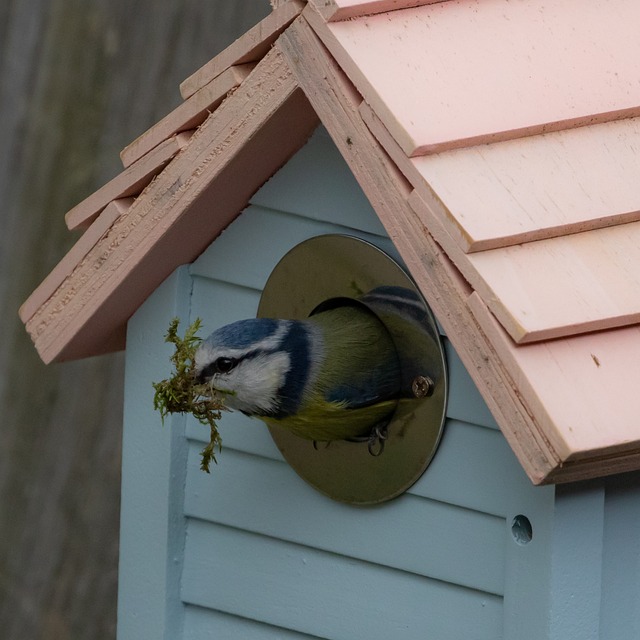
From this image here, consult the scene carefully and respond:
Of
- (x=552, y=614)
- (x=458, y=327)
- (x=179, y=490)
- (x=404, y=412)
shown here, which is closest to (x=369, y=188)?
(x=458, y=327)

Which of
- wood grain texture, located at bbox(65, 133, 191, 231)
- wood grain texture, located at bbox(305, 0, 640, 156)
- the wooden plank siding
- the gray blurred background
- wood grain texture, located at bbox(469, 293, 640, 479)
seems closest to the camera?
wood grain texture, located at bbox(469, 293, 640, 479)

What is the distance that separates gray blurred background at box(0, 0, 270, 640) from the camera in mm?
2818

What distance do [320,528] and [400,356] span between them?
27 centimetres

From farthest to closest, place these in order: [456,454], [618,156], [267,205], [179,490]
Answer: [179,490], [267,205], [456,454], [618,156]

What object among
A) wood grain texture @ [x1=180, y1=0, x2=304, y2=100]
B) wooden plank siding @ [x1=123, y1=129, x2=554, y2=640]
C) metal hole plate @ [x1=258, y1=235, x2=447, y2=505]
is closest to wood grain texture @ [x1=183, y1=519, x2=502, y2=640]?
wooden plank siding @ [x1=123, y1=129, x2=554, y2=640]

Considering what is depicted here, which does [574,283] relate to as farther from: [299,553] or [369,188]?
[299,553]

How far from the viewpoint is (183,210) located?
167 cm

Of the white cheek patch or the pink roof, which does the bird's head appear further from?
the pink roof

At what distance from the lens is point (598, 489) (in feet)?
4.72

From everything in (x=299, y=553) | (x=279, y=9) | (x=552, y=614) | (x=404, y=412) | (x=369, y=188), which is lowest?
(x=552, y=614)

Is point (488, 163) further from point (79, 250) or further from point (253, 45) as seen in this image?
point (79, 250)

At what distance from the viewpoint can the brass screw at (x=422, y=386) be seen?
5.15ft

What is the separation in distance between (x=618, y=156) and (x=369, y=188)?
0.25m

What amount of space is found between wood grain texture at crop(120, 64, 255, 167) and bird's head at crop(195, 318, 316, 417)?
0.80 ft
